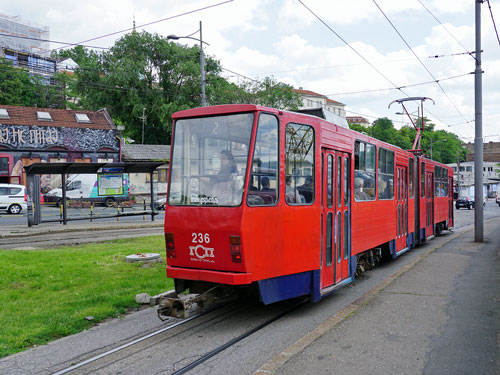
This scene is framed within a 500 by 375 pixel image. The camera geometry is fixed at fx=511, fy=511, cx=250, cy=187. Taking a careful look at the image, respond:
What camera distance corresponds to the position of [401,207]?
Answer: 1303cm

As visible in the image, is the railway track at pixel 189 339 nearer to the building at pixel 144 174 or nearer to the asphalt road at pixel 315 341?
the asphalt road at pixel 315 341

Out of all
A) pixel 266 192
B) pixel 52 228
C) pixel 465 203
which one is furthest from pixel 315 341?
pixel 465 203

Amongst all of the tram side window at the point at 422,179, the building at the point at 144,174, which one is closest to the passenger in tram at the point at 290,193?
the tram side window at the point at 422,179

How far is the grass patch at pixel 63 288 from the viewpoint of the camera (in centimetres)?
668

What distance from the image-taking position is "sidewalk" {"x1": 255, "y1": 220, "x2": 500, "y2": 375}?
515 centimetres

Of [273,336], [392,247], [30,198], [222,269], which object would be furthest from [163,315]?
[30,198]

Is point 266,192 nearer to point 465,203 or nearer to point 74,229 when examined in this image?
point 74,229

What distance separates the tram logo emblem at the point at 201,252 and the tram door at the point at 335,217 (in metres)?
1.97

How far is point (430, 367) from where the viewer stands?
16.8 feet

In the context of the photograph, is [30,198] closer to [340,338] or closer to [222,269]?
[222,269]

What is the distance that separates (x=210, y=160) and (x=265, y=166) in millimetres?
754

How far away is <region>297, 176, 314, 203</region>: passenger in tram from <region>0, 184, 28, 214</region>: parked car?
25.6m

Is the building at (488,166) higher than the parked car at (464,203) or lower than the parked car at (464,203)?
higher

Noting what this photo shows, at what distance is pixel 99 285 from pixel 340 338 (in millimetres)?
4994
